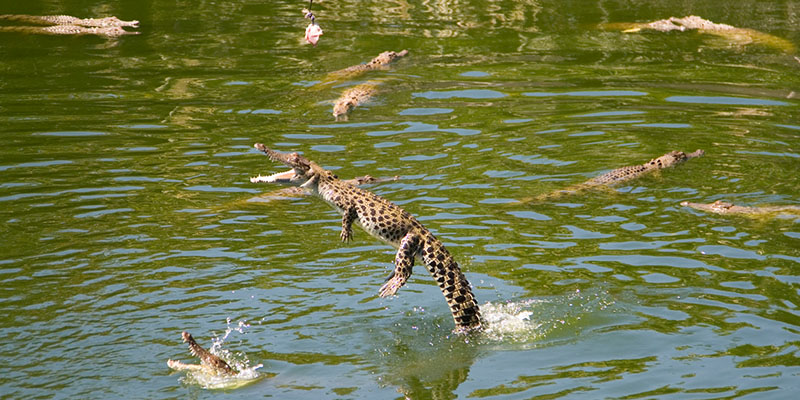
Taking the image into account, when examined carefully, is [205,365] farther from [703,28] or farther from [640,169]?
[703,28]

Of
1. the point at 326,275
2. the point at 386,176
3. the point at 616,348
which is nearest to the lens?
the point at 616,348

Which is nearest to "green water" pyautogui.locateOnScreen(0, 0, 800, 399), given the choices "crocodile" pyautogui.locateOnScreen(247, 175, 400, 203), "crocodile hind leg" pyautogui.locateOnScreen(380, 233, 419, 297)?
"crocodile" pyautogui.locateOnScreen(247, 175, 400, 203)

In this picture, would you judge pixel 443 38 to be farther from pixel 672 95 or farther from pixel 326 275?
pixel 326 275

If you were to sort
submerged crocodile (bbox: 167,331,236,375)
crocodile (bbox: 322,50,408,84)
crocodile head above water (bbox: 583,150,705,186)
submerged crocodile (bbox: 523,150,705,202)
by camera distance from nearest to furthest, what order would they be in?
1. submerged crocodile (bbox: 167,331,236,375)
2. submerged crocodile (bbox: 523,150,705,202)
3. crocodile head above water (bbox: 583,150,705,186)
4. crocodile (bbox: 322,50,408,84)

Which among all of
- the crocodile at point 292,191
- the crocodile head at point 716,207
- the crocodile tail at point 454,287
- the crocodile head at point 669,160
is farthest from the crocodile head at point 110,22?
the crocodile tail at point 454,287

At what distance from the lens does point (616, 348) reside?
7938 mm

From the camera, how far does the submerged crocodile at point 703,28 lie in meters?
19.2

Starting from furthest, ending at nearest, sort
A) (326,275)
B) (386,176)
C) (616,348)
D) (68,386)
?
(386,176) → (326,275) → (616,348) → (68,386)

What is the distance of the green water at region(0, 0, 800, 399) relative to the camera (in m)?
7.75

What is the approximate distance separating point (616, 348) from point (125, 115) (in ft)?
29.2

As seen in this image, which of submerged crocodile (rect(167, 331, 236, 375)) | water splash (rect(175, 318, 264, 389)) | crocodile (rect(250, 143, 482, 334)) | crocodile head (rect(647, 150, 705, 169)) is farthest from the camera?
crocodile head (rect(647, 150, 705, 169))

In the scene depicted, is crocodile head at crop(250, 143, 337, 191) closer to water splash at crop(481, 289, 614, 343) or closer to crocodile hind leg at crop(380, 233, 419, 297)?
crocodile hind leg at crop(380, 233, 419, 297)

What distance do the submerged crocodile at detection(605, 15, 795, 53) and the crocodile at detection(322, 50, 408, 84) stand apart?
4942 mm

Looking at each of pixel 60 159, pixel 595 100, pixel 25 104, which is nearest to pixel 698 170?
pixel 595 100
